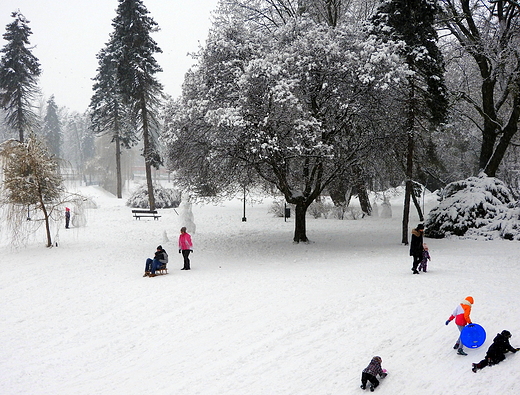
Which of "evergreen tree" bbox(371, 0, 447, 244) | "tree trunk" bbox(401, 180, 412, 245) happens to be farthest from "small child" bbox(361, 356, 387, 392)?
"evergreen tree" bbox(371, 0, 447, 244)

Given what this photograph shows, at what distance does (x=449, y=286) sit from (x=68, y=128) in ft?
257

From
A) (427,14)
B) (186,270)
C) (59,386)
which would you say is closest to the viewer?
(59,386)

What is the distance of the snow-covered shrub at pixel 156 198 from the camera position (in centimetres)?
3406

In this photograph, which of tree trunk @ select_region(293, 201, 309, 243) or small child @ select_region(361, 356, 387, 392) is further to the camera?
tree trunk @ select_region(293, 201, 309, 243)

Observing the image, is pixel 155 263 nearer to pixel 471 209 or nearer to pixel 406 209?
pixel 406 209

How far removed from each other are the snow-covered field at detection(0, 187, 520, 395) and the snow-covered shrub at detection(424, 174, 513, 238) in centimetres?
204

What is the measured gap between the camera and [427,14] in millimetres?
15953

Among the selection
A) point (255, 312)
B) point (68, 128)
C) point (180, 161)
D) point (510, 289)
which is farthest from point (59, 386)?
point (68, 128)

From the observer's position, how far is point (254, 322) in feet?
29.0

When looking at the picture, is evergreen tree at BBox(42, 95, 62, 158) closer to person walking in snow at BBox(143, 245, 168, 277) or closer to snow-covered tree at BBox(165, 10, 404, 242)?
snow-covered tree at BBox(165, 10, 404, 242)

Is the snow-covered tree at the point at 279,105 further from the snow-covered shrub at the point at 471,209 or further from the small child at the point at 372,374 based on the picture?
the small child at the point at 372,374

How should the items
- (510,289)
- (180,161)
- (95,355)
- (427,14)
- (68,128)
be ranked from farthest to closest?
(68,128) → (180,161) → (427,14) → (510,289) → (95,355)

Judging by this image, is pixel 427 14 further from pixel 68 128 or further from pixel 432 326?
pixel 68 128

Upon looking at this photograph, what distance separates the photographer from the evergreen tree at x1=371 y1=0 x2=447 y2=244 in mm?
15844
